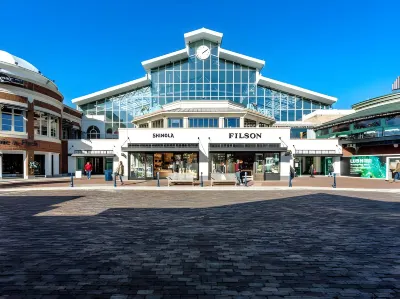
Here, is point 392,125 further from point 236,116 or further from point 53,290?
point 53,290

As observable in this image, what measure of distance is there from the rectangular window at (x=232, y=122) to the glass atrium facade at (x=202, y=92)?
11120mm

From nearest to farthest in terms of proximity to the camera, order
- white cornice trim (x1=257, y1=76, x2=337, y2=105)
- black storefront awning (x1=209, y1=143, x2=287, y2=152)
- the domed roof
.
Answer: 1. black storefront awning (x1=209, y1=143, x2=287, y2=152)
2. the domed roof
3. white cornice trim (x1=257, y1=76, x2=337, y2=105)

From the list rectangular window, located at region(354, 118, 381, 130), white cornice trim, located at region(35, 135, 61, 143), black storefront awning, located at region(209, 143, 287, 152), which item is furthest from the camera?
rectangular window, located at region(354, 118, 381, 130)

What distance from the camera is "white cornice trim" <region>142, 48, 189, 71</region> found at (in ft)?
127

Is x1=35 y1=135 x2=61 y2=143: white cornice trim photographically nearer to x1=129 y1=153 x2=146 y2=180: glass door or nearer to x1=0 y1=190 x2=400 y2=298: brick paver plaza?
x1=129 y1=153 x2=146 y2=180: glass door

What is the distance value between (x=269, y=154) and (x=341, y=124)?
15426 millimetres

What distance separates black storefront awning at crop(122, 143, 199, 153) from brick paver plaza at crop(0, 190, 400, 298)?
48.9 ft

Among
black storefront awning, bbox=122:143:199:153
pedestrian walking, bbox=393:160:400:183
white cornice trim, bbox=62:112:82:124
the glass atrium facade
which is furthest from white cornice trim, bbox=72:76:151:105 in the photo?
pedestrian walking, bbox=393:160:400:183

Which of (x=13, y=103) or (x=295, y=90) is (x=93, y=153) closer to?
(x=13, y=103)

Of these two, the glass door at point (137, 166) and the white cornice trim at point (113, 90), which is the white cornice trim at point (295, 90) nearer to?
the white cornice trim at point (113, 90)

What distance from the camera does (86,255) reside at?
198 inches

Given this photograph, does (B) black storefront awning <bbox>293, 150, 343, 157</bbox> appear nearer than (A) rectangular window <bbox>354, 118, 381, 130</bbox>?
No

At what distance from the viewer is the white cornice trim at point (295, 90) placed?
39250 millimetres

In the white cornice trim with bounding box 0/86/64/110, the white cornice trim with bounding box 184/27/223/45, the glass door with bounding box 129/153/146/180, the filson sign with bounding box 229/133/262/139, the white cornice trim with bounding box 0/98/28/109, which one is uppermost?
the white cornice trim with bounding box 184/27/223/45
